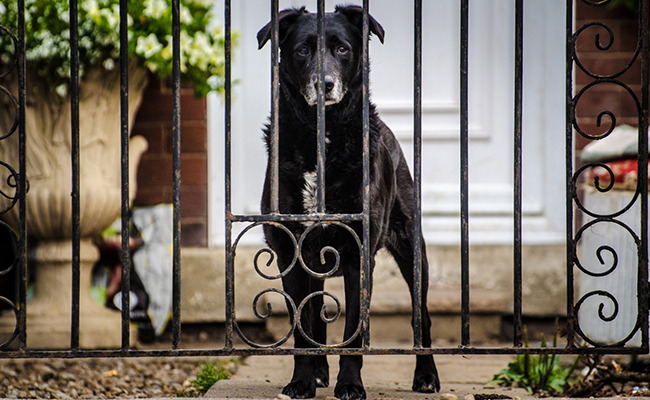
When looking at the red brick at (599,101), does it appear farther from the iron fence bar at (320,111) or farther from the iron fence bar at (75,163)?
the iron fence bar at (75,163)

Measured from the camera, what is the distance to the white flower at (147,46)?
10.3ft

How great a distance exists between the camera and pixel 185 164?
12.2 feet

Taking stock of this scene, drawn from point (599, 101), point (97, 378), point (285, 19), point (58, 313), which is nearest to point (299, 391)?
point (285, 19)

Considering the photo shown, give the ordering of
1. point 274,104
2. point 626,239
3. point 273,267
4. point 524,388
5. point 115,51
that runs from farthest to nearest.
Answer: point 273,267 → point 115,51 → point 626,239 → point 524,388 → point 274,104

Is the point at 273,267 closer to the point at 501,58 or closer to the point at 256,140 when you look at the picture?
the point at 256,140

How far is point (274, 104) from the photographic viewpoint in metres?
1.76

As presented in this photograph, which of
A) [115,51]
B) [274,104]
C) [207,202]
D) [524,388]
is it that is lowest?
[524,388]

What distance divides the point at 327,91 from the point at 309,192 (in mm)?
309

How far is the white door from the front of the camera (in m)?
3.70

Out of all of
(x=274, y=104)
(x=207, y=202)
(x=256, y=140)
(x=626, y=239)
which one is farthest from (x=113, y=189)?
(x=626, y=239)

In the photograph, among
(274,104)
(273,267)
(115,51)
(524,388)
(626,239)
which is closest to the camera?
(274,104)

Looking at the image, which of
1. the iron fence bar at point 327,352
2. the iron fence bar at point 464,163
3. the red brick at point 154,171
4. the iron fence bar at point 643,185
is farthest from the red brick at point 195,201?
the iron fence bar at point 643,185

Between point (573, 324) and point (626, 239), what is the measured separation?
0.95m

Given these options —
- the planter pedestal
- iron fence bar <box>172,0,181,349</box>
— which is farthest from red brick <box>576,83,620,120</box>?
the planter pedestal
